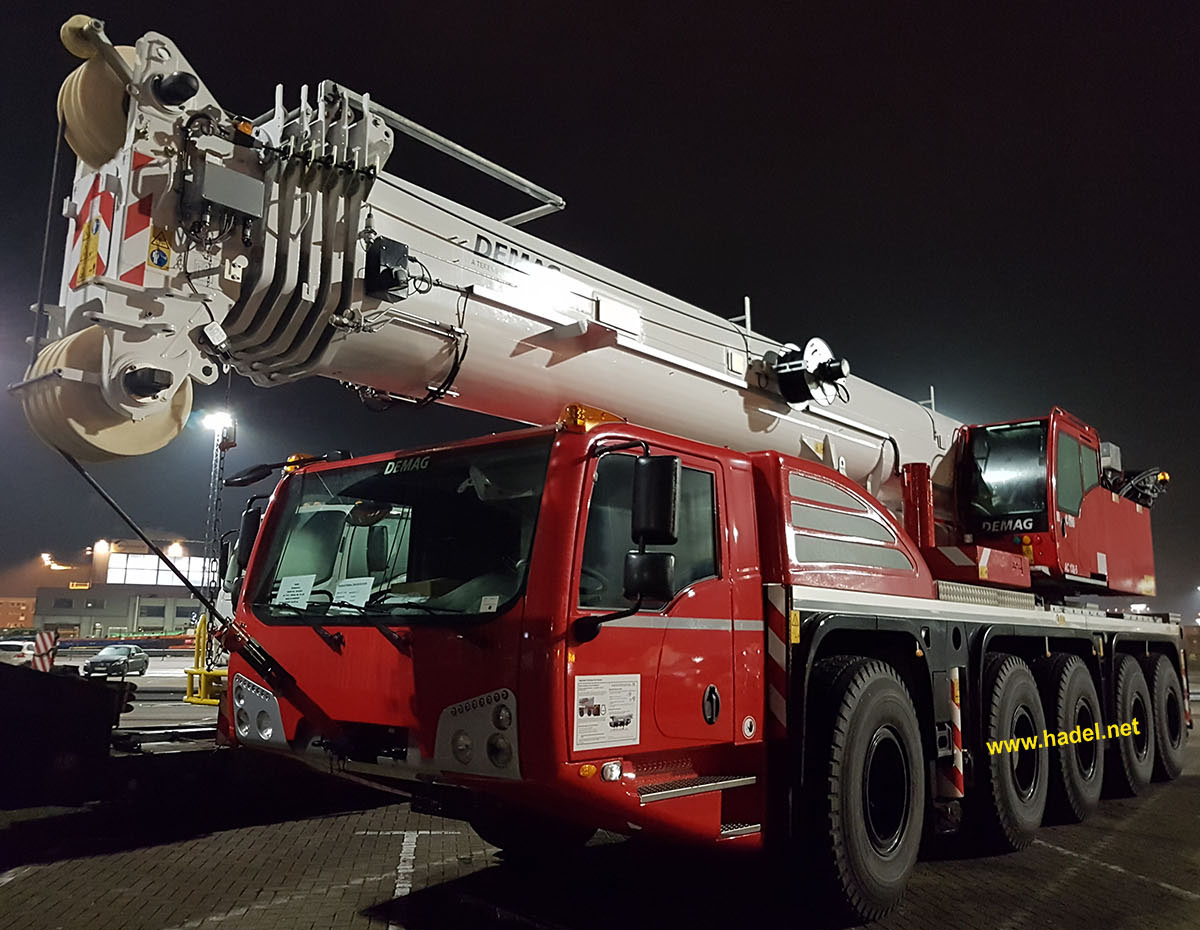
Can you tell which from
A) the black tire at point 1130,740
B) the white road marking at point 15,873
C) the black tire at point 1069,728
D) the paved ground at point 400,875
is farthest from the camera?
the black tire at point 1130,740

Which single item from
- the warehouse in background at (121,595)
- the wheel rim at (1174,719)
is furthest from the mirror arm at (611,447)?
the warehouse in background at (121,595)

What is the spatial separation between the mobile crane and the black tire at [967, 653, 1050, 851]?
0.04 m

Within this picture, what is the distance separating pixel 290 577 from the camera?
4.86 m

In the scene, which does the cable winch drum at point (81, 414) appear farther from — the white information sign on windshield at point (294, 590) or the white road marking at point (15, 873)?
the white road marking at point (15, 873)

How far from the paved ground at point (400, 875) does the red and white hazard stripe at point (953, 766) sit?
1.73 feet

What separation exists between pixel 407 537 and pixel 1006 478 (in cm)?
554

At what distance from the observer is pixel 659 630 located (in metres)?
3.95

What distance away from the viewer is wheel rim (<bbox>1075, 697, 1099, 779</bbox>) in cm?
747

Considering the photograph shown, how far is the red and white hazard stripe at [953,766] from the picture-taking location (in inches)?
213

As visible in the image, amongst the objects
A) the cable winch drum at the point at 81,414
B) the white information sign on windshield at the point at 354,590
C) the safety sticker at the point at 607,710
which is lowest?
the safety sticker at the point at 607,710

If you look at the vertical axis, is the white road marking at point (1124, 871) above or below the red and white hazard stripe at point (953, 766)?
below

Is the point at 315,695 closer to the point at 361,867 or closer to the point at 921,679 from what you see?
the point at 361,867

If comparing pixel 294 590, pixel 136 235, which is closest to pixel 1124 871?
pixel 294 590

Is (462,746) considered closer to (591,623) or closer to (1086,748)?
(591,623)
